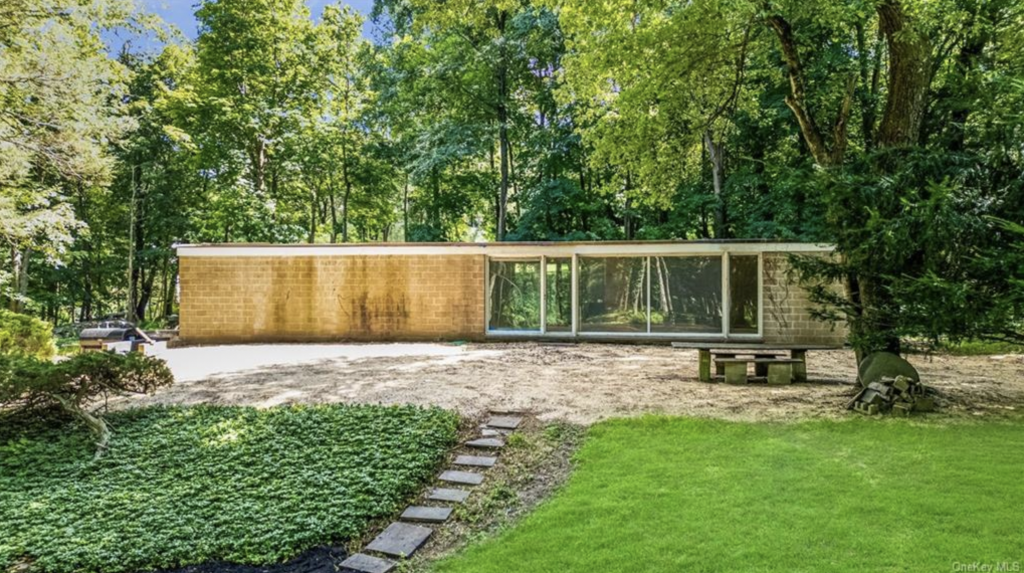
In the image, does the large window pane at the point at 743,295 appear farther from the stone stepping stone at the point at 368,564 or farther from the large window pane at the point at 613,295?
the stone stepping stone at the point at 368,564

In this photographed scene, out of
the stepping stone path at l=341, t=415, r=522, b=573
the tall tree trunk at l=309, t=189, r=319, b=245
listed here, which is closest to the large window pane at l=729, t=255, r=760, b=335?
the stepping stone path at l=341, t=415, r=522, b=573

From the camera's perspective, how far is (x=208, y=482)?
13.7 ft

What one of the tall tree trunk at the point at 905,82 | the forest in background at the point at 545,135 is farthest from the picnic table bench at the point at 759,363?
the tall tree trunk at the point at 905,82

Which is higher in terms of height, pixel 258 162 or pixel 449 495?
pixel 258 162

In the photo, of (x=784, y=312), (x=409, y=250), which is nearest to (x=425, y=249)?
(x=409, y=250)

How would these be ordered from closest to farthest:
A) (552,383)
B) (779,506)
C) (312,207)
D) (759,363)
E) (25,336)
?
(779,506) → (552,383) → (759,363) → (25,336) → (312,207)

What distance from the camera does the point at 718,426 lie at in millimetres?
4973

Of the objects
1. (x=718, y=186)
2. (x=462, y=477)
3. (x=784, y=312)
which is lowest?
(x=462, y=477)

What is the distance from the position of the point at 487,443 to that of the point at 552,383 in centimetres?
239

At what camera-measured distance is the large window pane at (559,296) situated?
11805 millimetres

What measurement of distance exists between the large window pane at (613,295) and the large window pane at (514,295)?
3.26 feet

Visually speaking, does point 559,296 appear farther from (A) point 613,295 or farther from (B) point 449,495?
(B) point 449,495

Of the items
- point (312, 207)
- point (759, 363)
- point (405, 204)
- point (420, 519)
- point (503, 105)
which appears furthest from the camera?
point (405, 204)

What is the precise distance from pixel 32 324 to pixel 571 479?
11781mm
